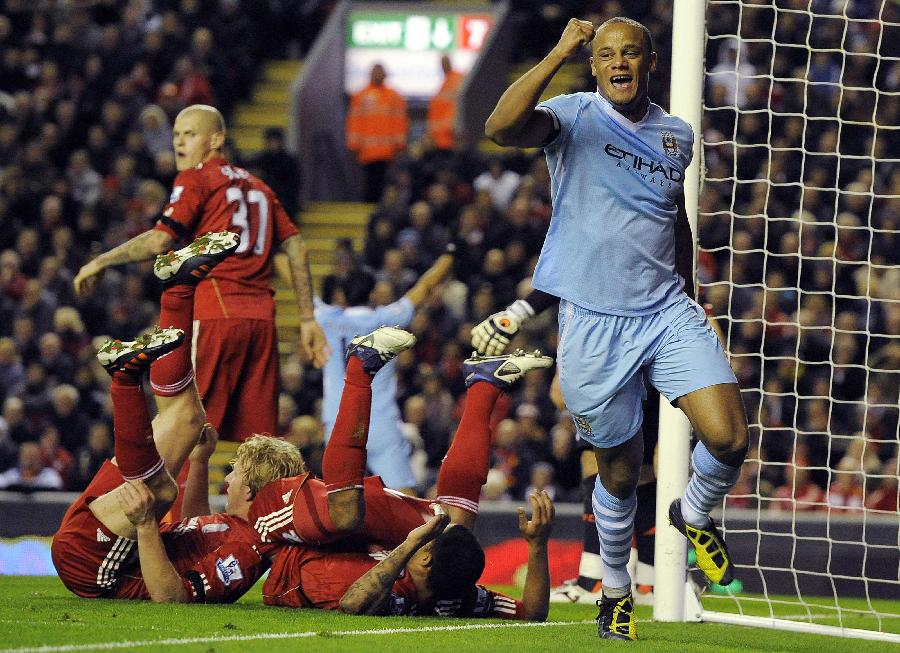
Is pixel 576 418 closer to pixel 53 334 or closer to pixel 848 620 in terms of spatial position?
pixel 848 620

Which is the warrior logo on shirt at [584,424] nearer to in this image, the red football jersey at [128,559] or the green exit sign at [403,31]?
the red football jersey at [128,559]

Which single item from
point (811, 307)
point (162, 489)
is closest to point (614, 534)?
point (162, 489)

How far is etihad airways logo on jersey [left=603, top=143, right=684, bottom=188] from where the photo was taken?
5711 millimetres

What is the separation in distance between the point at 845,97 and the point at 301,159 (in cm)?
658

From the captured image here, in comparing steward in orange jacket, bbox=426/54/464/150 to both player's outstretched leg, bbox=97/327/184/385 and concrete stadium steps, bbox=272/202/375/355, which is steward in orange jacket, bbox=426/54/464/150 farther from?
player's outstretched leg, bbox=97/327/184/385

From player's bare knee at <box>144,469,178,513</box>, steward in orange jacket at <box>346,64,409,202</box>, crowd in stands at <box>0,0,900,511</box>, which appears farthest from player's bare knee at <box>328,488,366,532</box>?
steward in orange jacket at <box>346,64,409,202</box>

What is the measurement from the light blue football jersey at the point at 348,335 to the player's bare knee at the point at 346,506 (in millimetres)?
3663

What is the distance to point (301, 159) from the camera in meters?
18.2

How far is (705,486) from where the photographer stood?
18.9 ft

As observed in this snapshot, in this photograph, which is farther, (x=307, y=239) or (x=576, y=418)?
(x=307, y=239)

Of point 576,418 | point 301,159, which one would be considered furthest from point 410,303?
point 301,159

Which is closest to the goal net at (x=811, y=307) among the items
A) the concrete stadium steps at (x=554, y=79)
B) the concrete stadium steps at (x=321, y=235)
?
the concrete stadium steps at (x=554, y=79)

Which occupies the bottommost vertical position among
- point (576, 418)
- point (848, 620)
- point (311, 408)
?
point (311, 408)

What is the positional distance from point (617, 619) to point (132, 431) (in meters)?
2.19
